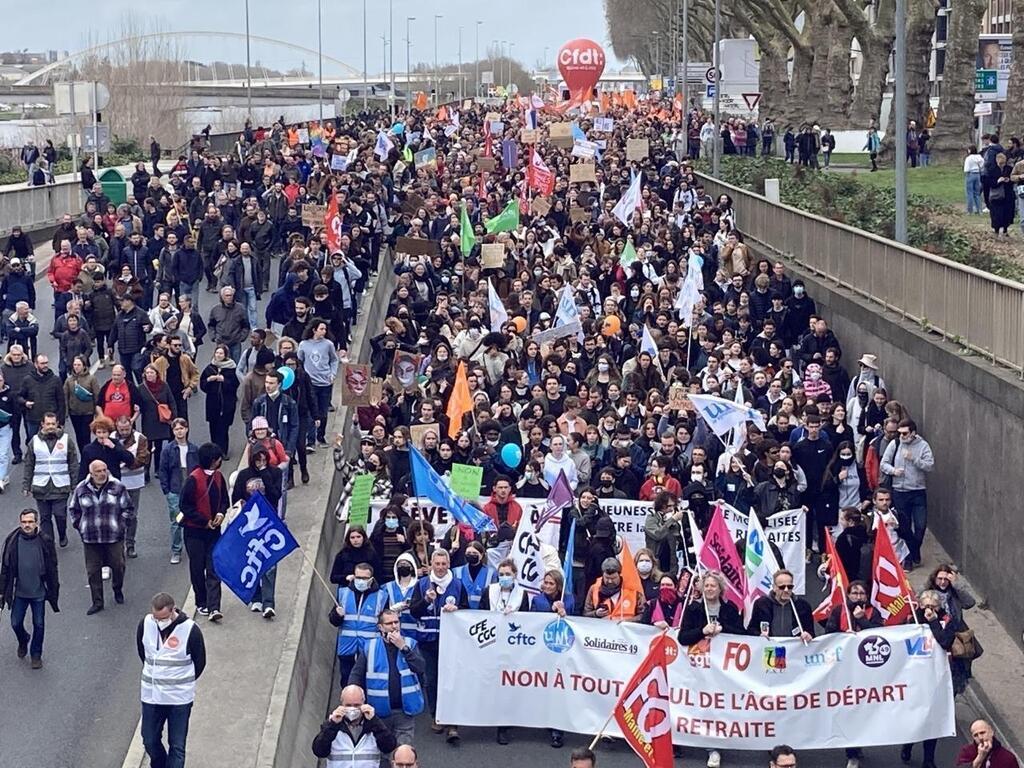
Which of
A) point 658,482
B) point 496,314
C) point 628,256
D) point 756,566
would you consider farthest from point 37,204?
point 756,566

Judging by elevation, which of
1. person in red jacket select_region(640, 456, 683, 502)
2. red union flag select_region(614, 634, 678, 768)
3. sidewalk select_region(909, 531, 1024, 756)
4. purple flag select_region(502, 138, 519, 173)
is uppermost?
purple flag select_region(502, 138, 519, 173)

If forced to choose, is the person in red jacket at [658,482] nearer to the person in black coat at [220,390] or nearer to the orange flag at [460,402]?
the orange flag at [460,402]

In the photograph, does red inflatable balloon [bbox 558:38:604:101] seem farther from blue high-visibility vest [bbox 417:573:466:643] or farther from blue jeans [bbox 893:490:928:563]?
blue high-visibility vest [bbox 417:573:466:643]

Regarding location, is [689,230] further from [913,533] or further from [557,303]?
[913,533]

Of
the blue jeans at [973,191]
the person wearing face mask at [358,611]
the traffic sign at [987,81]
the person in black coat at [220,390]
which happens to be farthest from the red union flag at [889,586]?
the traffic sign at [987,81]

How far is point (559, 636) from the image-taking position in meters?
13.1

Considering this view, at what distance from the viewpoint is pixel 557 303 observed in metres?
24.0

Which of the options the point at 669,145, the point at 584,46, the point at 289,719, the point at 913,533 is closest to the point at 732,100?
the point at 584,46

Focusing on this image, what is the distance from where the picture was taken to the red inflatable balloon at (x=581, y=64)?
86750 millimetres

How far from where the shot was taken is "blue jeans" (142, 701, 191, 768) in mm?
11133

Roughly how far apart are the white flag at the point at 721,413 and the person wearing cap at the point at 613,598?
12.8ft

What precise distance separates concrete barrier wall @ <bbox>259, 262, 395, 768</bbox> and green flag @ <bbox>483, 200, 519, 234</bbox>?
38.1 feet

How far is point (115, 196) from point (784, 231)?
1458 centimetres

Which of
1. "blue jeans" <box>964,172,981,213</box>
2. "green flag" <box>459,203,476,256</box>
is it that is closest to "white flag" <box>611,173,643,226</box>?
"green flag" <box>459,203,476,256</box>
